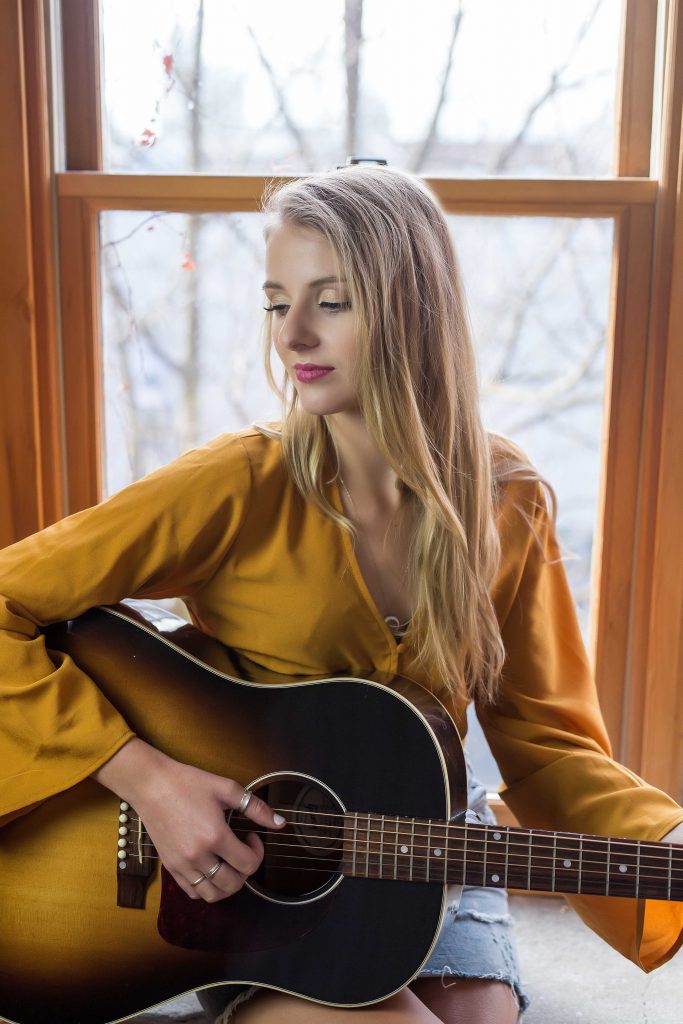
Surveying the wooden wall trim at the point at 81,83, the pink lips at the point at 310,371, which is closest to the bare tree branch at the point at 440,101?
the wooden wall trim at the point at 81,83

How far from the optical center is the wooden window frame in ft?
5.29

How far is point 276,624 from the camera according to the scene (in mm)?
1265

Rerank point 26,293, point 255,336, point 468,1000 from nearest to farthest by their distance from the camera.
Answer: point 468,1000
point 26,293
point 255,336

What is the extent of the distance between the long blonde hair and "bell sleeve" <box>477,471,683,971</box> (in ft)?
0.24

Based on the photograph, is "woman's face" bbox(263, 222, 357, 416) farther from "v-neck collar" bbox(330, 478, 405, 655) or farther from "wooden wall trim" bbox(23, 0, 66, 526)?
"wooden wall trim" bbox(23, 0, 66, 526)

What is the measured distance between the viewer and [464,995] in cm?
123

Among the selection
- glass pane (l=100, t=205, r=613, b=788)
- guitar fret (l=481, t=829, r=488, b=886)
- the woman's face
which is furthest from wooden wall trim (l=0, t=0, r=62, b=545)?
guitar fret (l=481, t=829, r=488, b=886)

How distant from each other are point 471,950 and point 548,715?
1.16 feet

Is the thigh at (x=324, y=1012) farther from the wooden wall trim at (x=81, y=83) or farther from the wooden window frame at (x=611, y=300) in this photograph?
the wooden wall trim at (x=81, y=83)

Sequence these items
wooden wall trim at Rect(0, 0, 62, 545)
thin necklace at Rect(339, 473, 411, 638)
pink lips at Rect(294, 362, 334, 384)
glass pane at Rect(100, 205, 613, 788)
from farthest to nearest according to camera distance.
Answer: glass pane at Rect(100, 205, 613, 788)
wooden wall trim at Rect(0, 0, 62, 545)
thin necklace at Rect(339, 473, 411, 638)
pink lips at Rect(294, 362, 334, 384)

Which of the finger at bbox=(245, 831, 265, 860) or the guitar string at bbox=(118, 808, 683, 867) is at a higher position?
the guitar string at bbox=(118, 808, 683, 867)

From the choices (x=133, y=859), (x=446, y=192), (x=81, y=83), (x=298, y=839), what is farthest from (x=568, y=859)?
(x=81, y=83)

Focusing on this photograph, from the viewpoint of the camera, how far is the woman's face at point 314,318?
3.84ft

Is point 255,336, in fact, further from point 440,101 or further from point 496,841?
point 496,841
